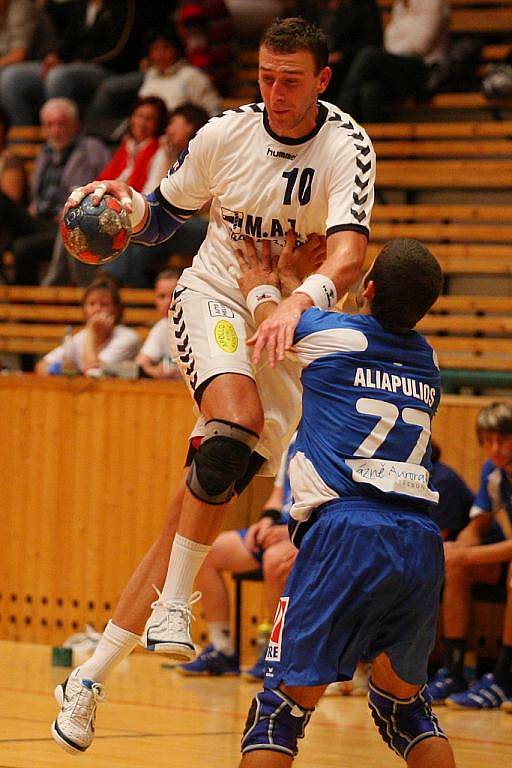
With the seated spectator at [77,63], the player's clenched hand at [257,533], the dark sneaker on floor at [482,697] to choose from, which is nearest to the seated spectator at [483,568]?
the dark sneaker on floor at [482,697]

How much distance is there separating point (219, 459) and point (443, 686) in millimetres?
3444

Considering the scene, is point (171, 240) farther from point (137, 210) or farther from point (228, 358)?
point (228, 358)

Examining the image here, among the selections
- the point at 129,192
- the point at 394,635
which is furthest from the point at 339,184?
A: the point at 394,635

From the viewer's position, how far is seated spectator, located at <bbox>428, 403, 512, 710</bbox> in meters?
7.38

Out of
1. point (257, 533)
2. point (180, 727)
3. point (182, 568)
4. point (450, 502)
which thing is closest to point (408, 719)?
point (182, 568)

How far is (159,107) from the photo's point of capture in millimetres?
11227

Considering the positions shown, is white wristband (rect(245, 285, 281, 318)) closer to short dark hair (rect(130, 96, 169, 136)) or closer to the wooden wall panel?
the wooden wall panel

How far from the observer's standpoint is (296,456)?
Result: 4.31m

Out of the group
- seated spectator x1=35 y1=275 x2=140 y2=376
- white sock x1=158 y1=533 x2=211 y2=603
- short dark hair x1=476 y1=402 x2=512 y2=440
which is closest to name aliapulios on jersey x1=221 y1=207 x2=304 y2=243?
white sock x1=158 y1=533 x2=211 y2=603

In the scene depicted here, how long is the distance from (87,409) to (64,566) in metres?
1.11

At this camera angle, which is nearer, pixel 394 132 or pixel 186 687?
pixel 186 687

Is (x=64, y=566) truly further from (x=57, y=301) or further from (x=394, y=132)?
(x=394, y=132)

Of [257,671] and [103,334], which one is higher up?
[103,334]

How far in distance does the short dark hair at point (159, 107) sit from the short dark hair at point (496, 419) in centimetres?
480
